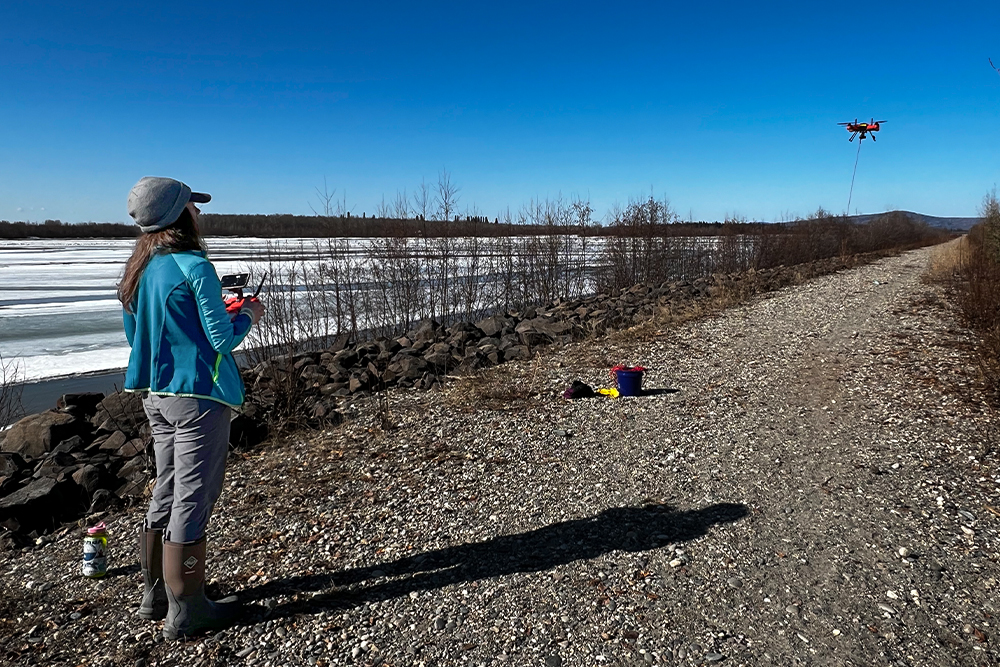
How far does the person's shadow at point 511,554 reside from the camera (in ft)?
11.3

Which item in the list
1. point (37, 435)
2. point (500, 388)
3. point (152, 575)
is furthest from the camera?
point (500, 388)

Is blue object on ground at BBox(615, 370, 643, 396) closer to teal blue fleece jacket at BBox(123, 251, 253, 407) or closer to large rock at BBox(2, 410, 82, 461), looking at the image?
teal blue fleece jacket at BBox(123, 251, 253, 407)

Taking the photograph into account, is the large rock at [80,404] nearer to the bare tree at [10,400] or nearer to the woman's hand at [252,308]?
the bare tree at [10,400]

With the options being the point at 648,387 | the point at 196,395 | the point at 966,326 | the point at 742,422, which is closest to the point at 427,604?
the point at 196,395

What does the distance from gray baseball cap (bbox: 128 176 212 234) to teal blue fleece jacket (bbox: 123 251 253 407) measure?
135mm

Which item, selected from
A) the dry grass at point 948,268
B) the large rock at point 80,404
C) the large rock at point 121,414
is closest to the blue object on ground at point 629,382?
the large rock at point 121,414

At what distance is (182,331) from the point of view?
2.69 metres

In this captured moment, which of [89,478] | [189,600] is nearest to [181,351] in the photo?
[189,600]

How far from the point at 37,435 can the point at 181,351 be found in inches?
235

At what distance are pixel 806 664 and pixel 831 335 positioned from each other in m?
8.06

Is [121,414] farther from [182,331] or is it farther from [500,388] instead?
[182,331]

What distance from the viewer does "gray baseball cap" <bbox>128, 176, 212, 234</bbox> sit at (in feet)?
8.69

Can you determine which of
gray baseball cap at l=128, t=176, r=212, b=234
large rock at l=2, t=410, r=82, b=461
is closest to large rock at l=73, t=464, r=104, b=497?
large rock at l=2, t=410, r=82, b=461

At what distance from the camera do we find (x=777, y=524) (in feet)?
13.1
